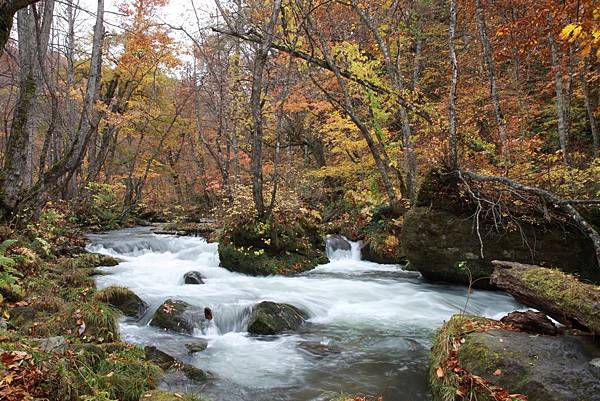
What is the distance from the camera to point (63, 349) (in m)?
3.94

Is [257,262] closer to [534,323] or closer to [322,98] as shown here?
[534,323]

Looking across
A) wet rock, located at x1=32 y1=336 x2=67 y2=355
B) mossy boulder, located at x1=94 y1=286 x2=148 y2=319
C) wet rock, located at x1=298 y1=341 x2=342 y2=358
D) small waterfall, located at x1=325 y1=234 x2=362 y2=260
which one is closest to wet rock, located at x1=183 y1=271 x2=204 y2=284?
mossy boulder, located at x1=94 y1=286 x2=148 y2=319

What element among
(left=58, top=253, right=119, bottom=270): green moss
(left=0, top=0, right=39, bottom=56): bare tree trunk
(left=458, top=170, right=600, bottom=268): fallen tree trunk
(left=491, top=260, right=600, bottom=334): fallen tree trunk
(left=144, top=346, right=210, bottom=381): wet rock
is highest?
(left=0, top=0, right=39, bottom=56): bare tree trunk

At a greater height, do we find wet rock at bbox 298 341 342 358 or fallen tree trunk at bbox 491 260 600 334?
fallen tree trunk at bbox 491 260 600 334

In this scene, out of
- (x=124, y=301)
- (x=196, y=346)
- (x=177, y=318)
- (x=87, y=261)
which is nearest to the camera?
(x=196, y=346)

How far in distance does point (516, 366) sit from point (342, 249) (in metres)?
9.50

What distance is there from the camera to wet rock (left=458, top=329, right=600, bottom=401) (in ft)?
12.6

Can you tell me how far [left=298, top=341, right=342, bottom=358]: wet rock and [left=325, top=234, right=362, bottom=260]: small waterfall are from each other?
22.1 feet

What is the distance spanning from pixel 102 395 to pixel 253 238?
25.6 ft

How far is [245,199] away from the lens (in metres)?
11.6

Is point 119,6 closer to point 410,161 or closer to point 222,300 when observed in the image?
point 410,161

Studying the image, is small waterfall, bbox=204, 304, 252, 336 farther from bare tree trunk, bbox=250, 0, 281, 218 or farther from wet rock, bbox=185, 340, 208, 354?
bare tree trunk, bbox=250, 0, 281, 218

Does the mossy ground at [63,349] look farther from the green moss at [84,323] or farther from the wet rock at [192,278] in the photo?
the wet rock at [192,278]

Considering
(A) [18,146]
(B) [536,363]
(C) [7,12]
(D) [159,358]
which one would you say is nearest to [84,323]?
(D) [159,358]
